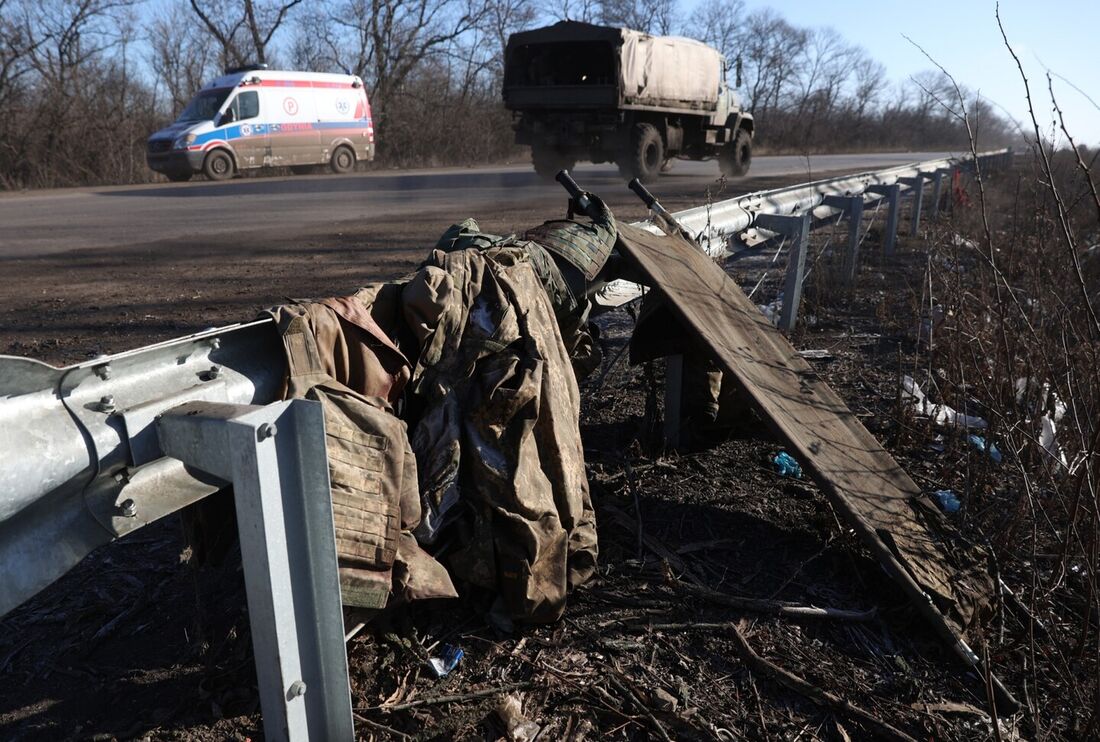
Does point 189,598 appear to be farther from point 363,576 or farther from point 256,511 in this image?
point 256,511

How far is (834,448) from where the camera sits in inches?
117

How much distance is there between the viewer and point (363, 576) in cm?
200

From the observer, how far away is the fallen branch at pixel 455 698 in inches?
82.7

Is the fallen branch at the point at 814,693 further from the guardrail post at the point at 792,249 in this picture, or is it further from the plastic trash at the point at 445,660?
the guardrail post at the point at 792,249

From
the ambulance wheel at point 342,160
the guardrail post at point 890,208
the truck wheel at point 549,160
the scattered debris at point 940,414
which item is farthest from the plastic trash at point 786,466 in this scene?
the ambulance wheel at point 342,160

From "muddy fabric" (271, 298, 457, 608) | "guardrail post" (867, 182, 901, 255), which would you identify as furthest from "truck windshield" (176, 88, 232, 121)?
"muddy fabric" (271, 298, 457, 608)

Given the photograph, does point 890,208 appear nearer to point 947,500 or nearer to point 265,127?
point 947,500

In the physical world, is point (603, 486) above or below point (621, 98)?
below

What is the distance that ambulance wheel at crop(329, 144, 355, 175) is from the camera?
80.2 feet

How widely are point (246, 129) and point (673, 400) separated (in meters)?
20.5

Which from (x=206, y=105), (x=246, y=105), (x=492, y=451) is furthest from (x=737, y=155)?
(x=492, y=451)

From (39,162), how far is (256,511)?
24613 mm

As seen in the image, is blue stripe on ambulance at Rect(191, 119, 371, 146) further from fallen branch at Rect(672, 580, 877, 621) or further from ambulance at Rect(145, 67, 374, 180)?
fallen branch at Rect(672, 580, 877, 621)

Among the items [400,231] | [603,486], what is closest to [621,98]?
[400,231]
